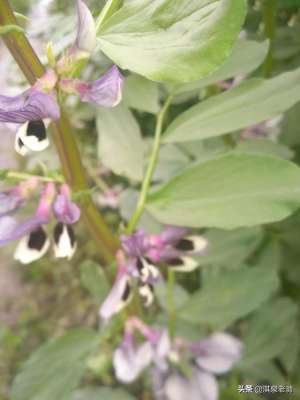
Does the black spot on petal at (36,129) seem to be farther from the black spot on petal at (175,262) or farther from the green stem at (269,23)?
the green stem at (269,23)

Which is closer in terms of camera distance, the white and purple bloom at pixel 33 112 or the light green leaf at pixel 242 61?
the white and purple bloom at pixel 33 112

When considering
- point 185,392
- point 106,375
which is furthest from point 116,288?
point 106,375

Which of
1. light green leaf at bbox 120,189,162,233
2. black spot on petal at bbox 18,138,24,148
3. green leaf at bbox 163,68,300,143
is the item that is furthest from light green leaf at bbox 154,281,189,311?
black spot on petal at bbox 18,138,24,148

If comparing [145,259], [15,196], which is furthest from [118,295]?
[15,196]

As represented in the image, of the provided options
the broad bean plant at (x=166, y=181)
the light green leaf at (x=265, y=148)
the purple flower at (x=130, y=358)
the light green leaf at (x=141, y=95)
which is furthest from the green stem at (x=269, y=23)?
the purple flower at (x=130, y=358)

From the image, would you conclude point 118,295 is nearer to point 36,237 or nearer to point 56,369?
point 36,237

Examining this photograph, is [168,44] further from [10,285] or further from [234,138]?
[10,285]

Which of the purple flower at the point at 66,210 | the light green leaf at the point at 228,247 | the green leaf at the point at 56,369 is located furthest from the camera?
the light green leaf at the point at 228,247
